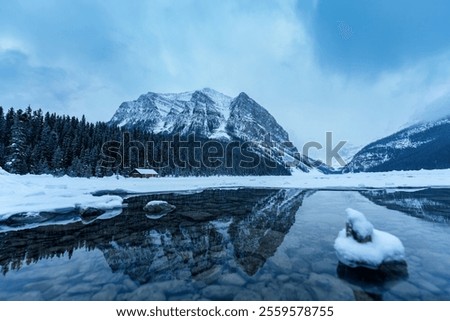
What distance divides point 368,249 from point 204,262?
5.32m

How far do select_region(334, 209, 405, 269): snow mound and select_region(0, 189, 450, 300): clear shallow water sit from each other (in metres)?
0.56

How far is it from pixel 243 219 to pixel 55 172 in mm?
53958

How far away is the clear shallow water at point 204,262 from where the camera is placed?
5750 millimetres

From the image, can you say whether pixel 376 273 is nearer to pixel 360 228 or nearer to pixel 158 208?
pixel 360 228

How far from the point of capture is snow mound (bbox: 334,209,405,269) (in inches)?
264

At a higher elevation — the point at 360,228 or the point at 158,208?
the point at 360,228

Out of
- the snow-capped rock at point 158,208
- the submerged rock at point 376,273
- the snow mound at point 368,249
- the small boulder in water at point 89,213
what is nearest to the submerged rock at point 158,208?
the snow-capped rock at point 158,208

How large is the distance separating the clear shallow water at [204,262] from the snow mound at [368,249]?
0.56 meters

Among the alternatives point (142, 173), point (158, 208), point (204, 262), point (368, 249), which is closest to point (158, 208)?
point (158, 208)

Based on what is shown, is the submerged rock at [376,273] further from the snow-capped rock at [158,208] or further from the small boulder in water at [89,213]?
the small boulder in water at [89,213]

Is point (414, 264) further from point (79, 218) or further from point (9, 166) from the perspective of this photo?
point (9, 166)

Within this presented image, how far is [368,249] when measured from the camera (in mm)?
6891
